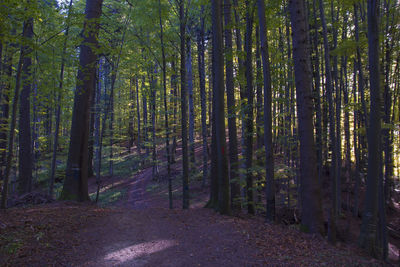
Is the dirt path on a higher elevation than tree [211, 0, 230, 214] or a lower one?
lower

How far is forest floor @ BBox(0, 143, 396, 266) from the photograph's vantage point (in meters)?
4.84

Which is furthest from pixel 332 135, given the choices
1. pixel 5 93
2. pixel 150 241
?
pixel 5 93

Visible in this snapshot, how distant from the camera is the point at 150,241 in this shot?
234 inches

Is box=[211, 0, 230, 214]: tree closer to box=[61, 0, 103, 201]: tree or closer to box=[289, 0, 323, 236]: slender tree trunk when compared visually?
box=[289, 0, 323, 236]: slender tree trunk

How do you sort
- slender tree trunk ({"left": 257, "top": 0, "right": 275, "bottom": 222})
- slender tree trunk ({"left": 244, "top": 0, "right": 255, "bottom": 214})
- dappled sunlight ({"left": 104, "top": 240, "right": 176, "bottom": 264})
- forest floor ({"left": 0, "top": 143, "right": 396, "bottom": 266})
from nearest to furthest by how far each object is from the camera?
forest floor ({"left": 0, "top": 143, "right": 396, "bottom": 266}), dappled sunlight ({"left": 104, "top": 240, "right": 176, "bottom": 264}), slender tree trunk ({"left": 257, "top": 0, "right": 275, "bottom": 222}), slender tree trunk ({"left": 244, "top": 0, "right": 255, "bottom": 214})

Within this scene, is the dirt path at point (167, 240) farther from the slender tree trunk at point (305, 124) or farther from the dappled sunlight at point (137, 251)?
the slender tree trunk at point (305, 124)

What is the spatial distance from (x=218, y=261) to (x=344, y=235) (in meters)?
9.16

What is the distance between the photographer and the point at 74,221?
22.1 ft

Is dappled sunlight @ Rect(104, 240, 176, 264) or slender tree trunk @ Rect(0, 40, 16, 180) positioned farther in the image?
slender tree trunk @ Rect(0, 40, 16, 180)

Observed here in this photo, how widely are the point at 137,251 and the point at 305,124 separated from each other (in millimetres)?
4950

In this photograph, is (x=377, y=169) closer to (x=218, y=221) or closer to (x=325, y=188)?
(x=218, y=221)

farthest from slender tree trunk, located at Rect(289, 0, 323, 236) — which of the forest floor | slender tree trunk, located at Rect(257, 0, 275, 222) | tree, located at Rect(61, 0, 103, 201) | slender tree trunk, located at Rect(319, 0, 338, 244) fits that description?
tree, located at Rect(61, 0, 103, 201)

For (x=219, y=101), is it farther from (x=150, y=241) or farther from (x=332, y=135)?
(x=150, y=241)

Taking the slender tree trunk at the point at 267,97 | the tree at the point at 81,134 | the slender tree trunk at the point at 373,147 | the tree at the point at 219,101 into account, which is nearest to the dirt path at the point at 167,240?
the tree at the point at 219,101
